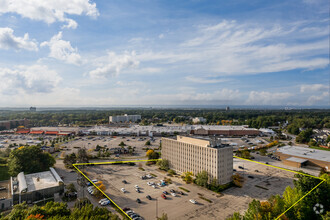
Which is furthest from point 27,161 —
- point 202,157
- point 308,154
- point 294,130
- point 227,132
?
point 294,130

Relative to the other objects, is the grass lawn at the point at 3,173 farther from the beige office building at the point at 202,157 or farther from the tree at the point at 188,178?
the tree at the point at 188,178

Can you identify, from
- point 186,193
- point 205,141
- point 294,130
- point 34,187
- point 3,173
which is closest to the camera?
point 34,187

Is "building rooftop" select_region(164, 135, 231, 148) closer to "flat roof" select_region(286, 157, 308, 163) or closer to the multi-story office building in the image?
"flat roof" select_region(286, 157, 308, 163)

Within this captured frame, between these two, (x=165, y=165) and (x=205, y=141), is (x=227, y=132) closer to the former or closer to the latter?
(x=165, y=165)

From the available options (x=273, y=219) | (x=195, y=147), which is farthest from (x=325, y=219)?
(x=195, y=147)

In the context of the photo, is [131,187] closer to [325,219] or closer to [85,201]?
[85,201]

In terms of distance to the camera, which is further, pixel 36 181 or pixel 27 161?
pixel 27 161

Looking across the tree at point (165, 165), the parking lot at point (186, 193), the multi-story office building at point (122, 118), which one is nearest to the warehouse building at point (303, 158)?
the parking lot at point (186, 193)
